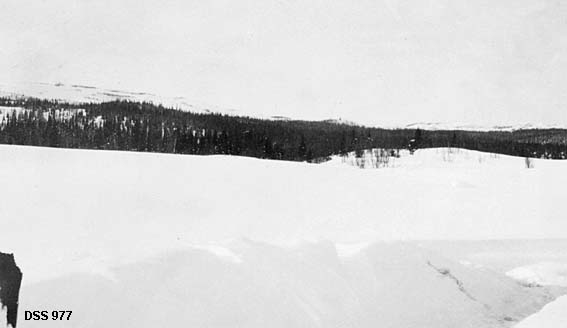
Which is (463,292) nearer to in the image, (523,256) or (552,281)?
(552,281)

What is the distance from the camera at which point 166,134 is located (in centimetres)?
5144

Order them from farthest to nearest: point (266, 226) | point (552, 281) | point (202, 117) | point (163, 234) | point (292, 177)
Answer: point (202, 117) < point (292, 177) < point (266, 226) < point (163, 234) < point (552, 281)

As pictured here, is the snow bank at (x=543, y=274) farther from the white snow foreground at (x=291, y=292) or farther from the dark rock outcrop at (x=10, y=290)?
the dark rock outcrop at (x=10, y=290)

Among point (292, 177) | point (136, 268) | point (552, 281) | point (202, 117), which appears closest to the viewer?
point (136, 268)

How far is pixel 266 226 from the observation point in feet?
30.6

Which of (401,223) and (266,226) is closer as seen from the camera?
(266,226)

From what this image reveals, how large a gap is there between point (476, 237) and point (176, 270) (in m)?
6.57

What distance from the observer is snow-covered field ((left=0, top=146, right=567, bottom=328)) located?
4648 mm

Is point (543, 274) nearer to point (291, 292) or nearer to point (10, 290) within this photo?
point (291, 292)

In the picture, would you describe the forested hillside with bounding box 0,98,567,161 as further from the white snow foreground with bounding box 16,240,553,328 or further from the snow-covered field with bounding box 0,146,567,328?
the white snow foreground with bounding box 16,240,553,328

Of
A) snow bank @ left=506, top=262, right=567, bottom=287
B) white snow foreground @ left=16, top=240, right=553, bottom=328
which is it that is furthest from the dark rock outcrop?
snow bank @ left=506, top=262, right=567, bottom=287

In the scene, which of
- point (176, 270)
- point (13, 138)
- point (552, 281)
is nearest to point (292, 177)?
point (552, 281)

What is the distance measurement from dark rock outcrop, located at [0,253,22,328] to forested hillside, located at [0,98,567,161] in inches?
1643

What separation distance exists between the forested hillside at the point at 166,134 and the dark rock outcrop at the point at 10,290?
137ft
